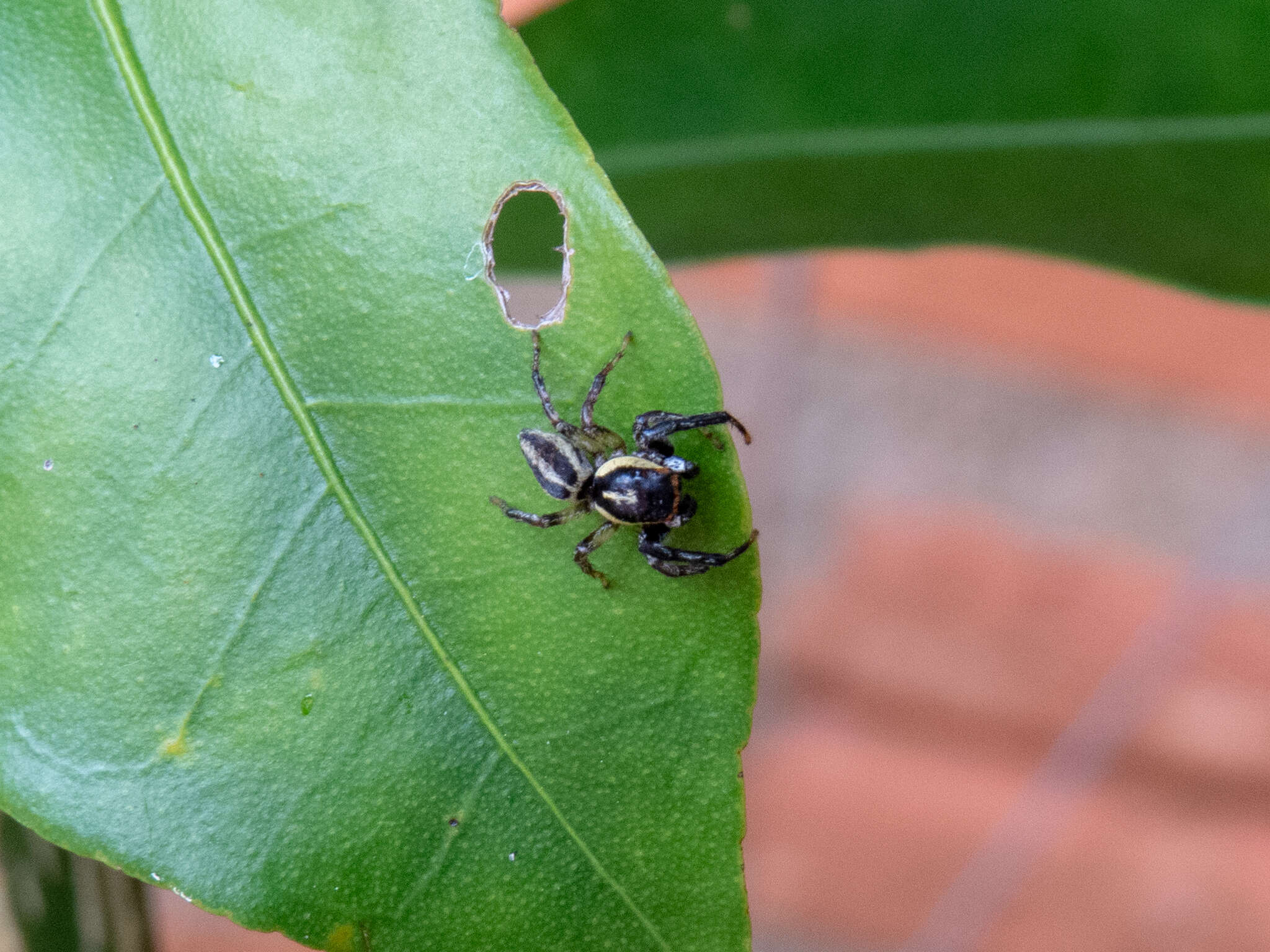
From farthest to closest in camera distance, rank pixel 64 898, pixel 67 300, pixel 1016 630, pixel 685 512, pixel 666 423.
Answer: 1. pixel 1016 630
2. pixel 64 898
3. pixel 685 512
4. pixel 666 423
5. pixel 67 300

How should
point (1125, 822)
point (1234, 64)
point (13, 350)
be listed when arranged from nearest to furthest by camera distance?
1. point (13, 350)
2. point (1234, 64)
3. point (1125, 822)

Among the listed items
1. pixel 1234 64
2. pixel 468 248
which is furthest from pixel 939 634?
pixel 468 248

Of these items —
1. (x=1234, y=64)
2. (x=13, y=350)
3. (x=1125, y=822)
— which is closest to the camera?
(x=13, y=350)

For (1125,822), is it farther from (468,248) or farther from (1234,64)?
(468,248)

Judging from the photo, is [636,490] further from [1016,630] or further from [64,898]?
[1016,630]

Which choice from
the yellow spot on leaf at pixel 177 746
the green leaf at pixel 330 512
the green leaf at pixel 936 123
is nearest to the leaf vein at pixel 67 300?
the green leaf at pixel 330 512

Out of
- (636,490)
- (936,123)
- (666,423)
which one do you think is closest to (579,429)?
(666,423)
